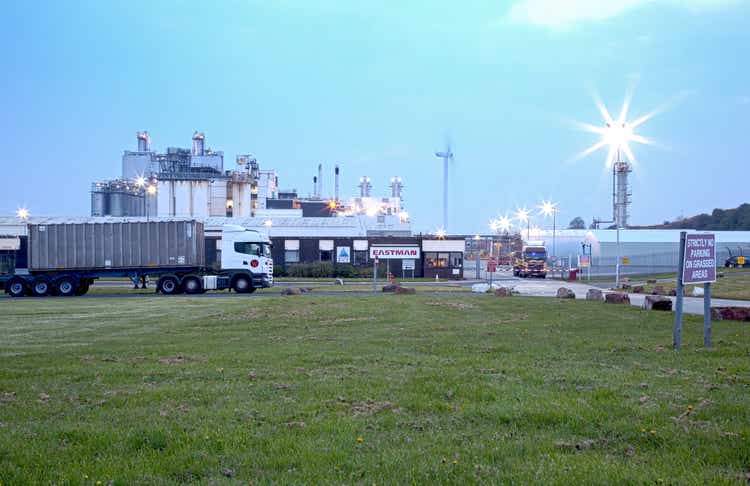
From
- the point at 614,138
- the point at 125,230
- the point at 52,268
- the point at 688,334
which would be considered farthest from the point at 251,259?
the point at 688,334

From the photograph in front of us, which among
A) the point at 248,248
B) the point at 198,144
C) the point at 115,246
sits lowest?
the point at 248,248

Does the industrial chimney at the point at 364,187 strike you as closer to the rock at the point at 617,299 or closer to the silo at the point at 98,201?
the silo at the point at 98,201

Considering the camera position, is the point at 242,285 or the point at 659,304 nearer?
the point at 659,304

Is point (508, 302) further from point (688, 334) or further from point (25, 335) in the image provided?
point (25, 335)

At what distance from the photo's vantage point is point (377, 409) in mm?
7355

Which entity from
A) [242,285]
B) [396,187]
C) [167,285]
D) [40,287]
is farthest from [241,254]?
[396,187]

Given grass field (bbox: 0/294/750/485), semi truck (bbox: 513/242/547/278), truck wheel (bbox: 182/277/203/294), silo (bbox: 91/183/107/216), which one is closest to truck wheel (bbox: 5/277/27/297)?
truck wheel (bbox: 182/277/203/294)

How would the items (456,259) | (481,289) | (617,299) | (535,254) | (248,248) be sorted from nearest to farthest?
1. (617,299)
2. (481,289)
3. (248,248)
4. (535,254)
5. (456,259)

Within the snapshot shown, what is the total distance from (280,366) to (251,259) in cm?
2832

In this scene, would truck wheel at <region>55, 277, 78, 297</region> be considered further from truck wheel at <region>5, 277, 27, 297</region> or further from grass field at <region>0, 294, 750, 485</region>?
grass field at <region>0, 294, 750, 485</region>

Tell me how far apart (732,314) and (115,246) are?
32.8 m

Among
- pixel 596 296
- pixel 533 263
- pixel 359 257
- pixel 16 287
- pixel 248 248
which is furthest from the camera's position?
pixel 359 257

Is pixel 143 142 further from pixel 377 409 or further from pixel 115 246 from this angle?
pixel 377 409

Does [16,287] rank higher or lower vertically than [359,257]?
lower
